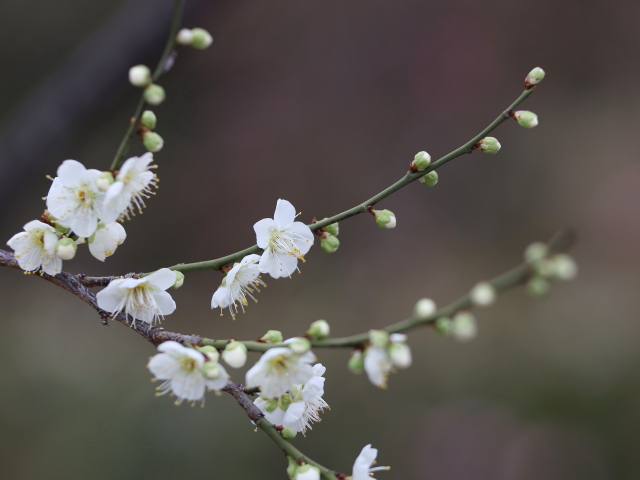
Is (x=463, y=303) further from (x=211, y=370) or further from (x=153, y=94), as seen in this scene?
(x=153, y=94)

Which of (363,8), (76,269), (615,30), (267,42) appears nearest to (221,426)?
(76,269)

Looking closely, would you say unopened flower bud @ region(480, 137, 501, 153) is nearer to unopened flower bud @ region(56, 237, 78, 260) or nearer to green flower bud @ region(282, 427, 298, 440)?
green flower bud @ region(282, 427, 298, 440)

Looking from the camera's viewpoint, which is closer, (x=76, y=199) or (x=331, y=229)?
(x=76, y=199)

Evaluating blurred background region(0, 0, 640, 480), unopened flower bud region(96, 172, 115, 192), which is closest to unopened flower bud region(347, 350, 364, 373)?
unopened flower bud region(96, 172, 115, 192)

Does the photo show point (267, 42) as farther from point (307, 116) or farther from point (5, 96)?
point (5, 96)

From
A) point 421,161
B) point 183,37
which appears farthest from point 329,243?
point 183,37

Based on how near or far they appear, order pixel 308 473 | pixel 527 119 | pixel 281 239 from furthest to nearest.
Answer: pixel 281 239
pixel 527 119
pixel 308 473
